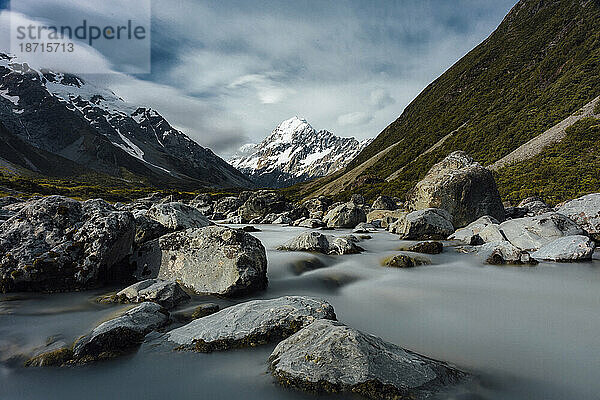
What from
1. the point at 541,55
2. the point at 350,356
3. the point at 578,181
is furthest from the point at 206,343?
Answer: the point at 541,55

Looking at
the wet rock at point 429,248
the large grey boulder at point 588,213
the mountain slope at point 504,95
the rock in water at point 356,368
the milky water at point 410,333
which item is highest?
the mountain slope at point 504,95

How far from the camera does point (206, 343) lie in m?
5.68

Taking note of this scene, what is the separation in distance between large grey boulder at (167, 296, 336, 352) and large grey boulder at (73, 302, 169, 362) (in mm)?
554

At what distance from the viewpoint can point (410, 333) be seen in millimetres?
6699

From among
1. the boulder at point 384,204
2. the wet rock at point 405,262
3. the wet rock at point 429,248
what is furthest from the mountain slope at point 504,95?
the wet rock at point 405,262

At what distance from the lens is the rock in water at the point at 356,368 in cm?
417

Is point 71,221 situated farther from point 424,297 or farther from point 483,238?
point 483,238

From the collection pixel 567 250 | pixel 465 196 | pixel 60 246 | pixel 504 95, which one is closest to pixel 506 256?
pixel 567 250

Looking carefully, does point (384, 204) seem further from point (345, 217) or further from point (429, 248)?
point (429, 248)

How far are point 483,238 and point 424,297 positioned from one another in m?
9.81

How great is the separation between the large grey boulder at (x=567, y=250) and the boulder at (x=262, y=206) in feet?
126

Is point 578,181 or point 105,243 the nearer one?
point 105,243

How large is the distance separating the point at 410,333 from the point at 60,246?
377 inches

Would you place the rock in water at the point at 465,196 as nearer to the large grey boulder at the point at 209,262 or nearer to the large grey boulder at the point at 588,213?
the large grey boulder at the point at 588,213
